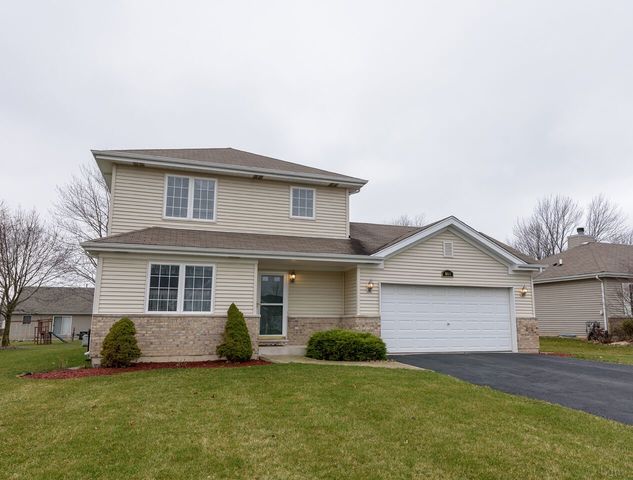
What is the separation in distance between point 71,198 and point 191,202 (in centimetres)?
1592

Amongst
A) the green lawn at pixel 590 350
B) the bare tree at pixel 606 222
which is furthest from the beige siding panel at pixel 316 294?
the bare tree at pixel 606 222

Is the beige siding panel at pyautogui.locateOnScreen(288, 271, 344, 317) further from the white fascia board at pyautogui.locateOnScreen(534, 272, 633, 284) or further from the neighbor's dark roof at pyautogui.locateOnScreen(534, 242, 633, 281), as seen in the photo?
the white fascia board at pyautogui.locateOnScreen(534, 272, 633, 284)

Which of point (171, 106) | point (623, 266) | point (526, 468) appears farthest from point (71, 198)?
point (623, 266)

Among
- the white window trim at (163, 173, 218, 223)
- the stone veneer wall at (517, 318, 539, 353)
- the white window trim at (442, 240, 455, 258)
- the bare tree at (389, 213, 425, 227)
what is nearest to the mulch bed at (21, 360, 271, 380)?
the white window trim at (163, 173, 218, 223)

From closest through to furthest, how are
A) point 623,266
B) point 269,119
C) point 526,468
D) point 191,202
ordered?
point 526,468 < point 191,202 < point 623,266 < point 269,119

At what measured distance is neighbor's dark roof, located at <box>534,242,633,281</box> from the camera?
21.2m

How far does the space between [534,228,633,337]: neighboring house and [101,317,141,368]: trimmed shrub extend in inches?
693

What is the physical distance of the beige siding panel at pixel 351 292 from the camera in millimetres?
13087

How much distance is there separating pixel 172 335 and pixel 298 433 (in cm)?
685

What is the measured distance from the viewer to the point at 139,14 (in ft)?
44.2

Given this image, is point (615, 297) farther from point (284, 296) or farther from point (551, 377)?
point (284, 296)

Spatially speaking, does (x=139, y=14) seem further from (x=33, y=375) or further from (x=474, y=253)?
(x=474, y=253)

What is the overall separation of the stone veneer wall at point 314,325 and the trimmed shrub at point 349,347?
49.7 inches

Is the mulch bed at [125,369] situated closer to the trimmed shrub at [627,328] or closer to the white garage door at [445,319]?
the white garage door at [445,319]
